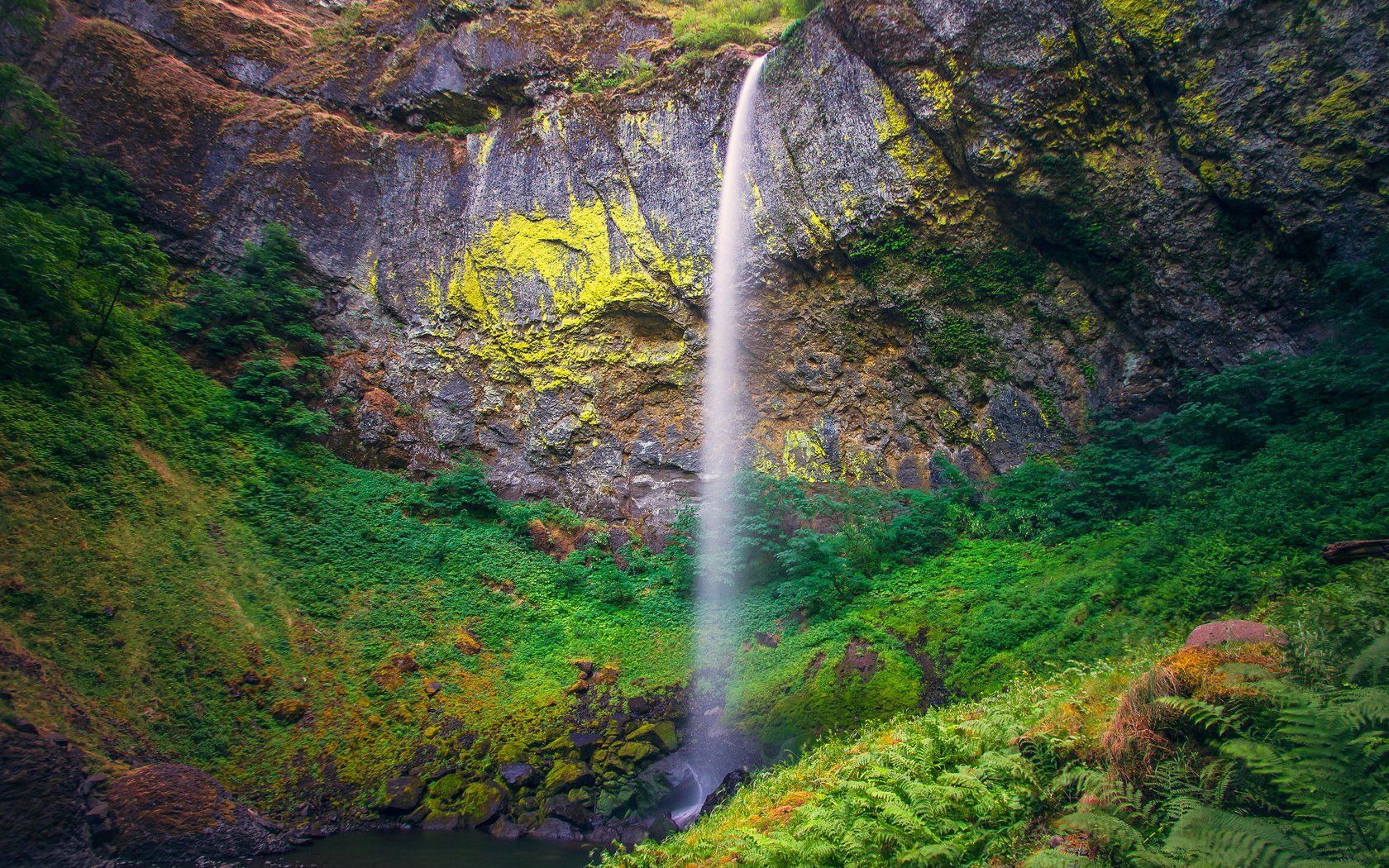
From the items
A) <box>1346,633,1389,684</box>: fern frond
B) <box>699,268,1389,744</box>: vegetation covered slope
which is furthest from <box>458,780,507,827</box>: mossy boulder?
<box>1346,633,1389,684</box>: fern frond

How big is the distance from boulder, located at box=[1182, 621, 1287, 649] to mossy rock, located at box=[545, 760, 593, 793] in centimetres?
789

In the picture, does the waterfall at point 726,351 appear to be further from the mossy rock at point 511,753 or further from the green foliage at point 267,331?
the green foliage at point 267,331

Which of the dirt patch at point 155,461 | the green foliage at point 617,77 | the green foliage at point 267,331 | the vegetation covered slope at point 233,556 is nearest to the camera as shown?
the vegetation covered slope at point 233,556

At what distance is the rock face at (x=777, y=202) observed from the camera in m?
11.1

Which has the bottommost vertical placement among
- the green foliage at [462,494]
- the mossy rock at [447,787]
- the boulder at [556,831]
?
the boulder at [556,831]

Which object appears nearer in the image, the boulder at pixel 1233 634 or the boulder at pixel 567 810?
the boulder at pixel 1233 634

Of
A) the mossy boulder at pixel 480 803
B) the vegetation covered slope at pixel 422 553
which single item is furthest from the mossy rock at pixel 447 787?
the vegetation covered slope at pixel 422 553

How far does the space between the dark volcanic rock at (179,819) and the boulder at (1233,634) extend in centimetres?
1053

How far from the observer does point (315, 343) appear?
16281mm

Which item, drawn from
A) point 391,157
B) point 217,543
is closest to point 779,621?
point 217,543

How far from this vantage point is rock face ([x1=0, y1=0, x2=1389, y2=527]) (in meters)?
11.1

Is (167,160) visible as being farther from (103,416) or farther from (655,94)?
(655,94)

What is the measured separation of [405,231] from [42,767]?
14145 mm

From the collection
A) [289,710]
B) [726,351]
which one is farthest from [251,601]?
[726,351]
